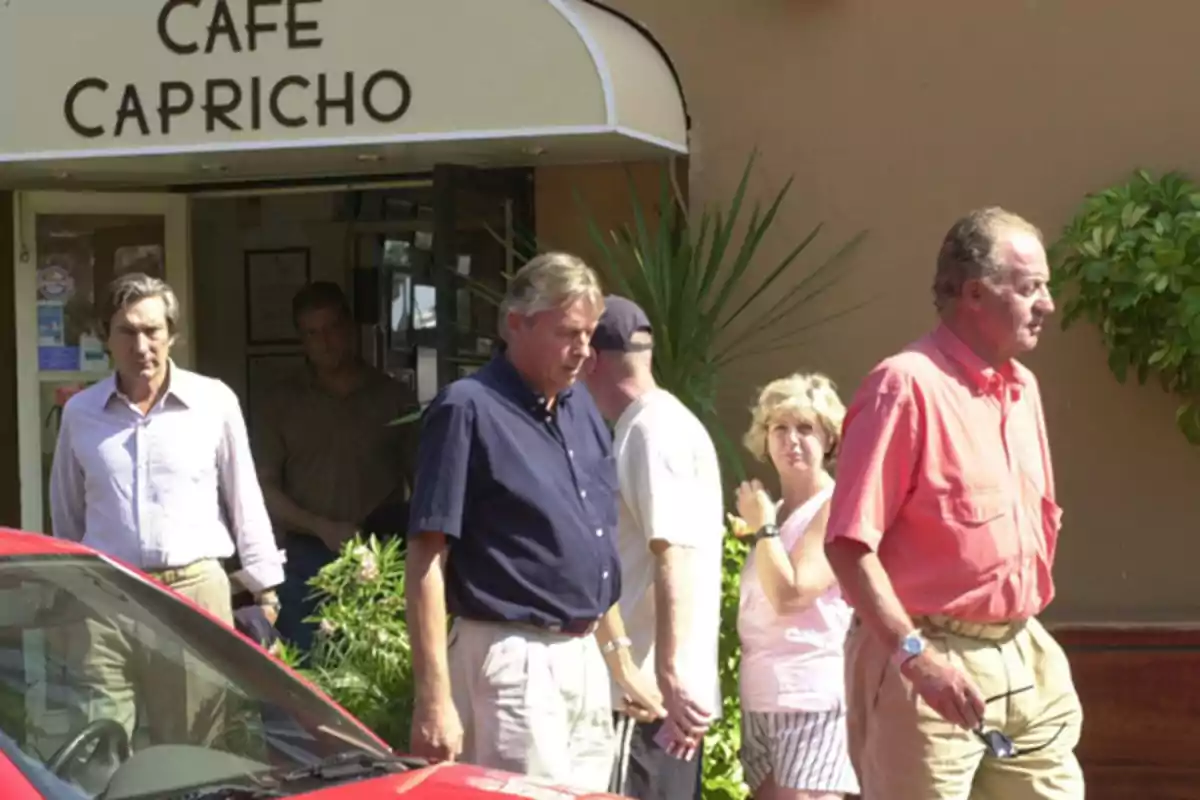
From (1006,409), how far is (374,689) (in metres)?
2.25

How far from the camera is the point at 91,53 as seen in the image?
721 cm

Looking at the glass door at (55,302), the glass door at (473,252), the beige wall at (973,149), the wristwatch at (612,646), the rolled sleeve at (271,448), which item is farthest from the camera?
the glass door at (55,302)

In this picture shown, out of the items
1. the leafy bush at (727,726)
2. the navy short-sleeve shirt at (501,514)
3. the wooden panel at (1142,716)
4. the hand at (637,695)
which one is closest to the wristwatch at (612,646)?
the hand at (637,695)

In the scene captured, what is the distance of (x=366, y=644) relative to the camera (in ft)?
18.8

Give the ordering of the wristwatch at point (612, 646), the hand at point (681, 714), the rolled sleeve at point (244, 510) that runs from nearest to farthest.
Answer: the hand at point (681, 714)
the wristwatch at point (612, 646)
the rolled sleeve at point (244, 510)

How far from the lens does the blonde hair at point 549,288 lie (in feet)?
14.1

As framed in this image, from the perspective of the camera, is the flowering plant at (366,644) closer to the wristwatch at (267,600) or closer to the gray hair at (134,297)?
the wristwatch at (267,600)

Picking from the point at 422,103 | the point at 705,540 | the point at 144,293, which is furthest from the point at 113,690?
the point at 422,103

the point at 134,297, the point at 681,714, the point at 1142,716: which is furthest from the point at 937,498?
the point at 1142,716

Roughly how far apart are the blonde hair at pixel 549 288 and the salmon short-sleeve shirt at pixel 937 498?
0.66 m

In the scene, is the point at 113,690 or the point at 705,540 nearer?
the point at 113,690

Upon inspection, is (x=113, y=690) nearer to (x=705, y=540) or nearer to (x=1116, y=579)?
(x=705, y=540)

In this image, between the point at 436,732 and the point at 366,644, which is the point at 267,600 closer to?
the point at 366,644

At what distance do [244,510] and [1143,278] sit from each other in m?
3.31
